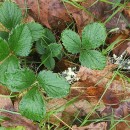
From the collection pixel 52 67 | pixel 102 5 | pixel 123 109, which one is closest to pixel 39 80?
pixel 52 67

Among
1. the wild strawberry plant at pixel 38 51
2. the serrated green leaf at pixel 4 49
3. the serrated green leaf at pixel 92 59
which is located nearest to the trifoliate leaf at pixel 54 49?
the wild strawberry plant at pixel 38 51

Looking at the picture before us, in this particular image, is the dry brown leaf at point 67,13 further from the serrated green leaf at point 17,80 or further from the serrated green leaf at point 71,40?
the serrated green leaf at point 17,80

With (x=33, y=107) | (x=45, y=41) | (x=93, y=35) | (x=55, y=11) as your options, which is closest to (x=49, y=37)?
(x=45, y=41)

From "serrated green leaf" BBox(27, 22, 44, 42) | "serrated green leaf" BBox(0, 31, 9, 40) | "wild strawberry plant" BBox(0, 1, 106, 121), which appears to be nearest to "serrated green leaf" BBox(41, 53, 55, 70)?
"wild strawberry plant" BBox(0, 1, 106, 121)

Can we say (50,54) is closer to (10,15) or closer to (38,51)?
(38,51)

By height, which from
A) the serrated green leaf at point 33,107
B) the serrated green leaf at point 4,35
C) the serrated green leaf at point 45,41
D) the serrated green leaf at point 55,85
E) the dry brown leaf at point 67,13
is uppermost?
the dry brown leaf at point 67,13

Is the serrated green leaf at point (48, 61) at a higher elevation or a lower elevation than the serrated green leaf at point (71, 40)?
lower
